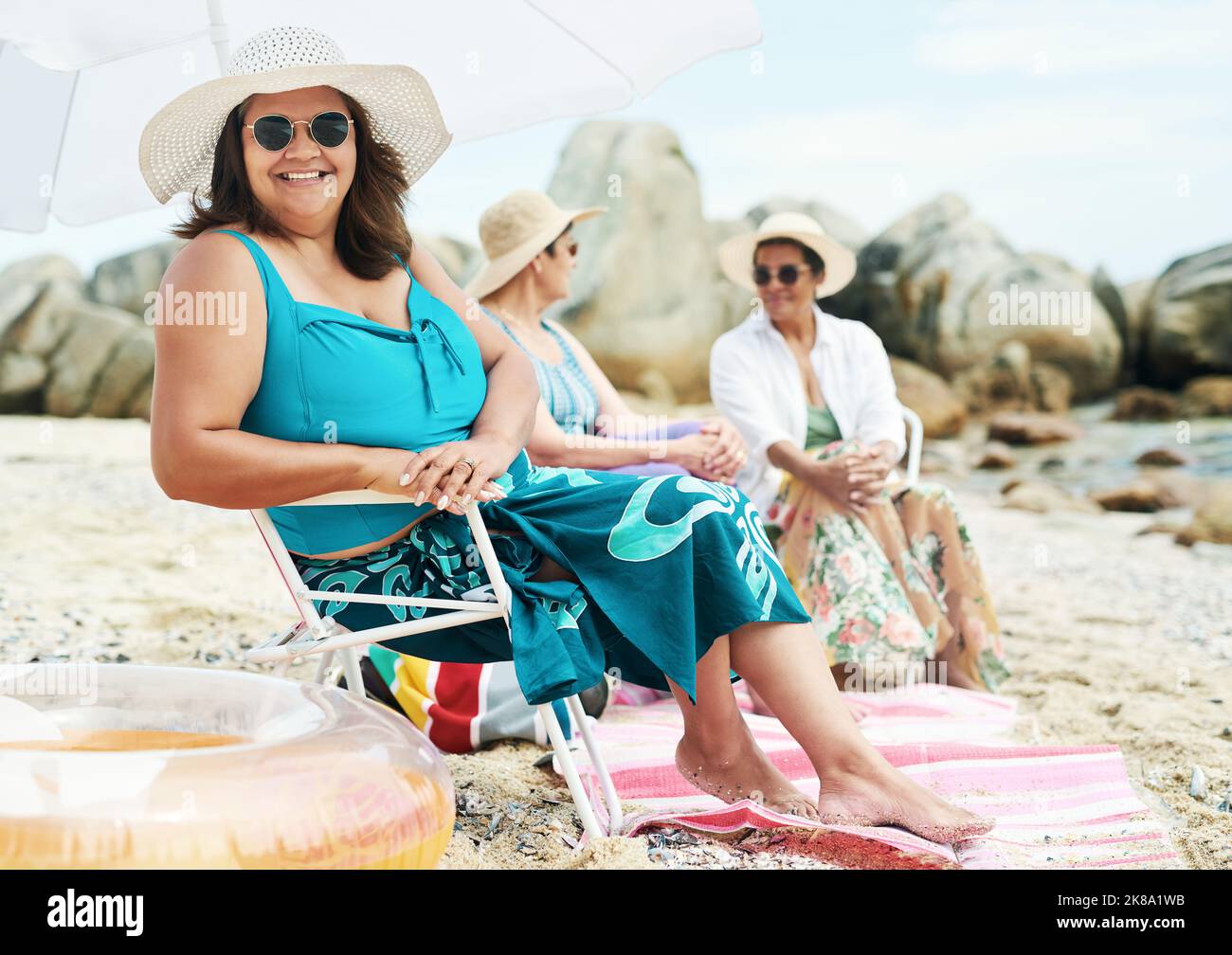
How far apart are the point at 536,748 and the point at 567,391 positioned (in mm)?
1204

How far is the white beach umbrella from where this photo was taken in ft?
11.2

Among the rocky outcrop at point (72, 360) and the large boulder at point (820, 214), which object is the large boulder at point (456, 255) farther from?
the large boulder at point (820, 214)

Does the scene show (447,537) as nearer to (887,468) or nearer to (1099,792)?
(1099,792)

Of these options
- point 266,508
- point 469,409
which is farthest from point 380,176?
point 266,508

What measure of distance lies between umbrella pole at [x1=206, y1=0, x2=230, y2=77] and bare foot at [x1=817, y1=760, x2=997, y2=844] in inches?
89.8

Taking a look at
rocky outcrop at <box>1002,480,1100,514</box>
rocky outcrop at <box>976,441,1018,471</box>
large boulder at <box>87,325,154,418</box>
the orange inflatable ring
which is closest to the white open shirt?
the orange inflatable ring

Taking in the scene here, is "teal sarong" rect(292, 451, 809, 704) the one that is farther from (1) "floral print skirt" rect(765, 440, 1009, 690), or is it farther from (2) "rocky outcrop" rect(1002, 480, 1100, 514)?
(2) "rocky outcrop" rect(1002, 480, 1100, 514)

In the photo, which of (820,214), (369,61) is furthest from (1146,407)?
(369,61)

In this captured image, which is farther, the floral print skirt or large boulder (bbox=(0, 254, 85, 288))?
large boulder (bbox=(0, 254, 85, 288))

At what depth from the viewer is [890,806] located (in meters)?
2.47

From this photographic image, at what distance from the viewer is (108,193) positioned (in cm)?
353

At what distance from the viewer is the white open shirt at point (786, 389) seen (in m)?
4.57

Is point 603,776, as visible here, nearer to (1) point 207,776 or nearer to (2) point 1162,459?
(1) point 207,776

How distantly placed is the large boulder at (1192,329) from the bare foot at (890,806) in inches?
696
